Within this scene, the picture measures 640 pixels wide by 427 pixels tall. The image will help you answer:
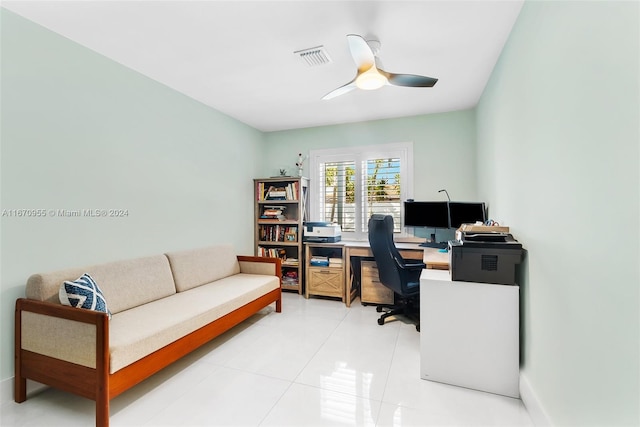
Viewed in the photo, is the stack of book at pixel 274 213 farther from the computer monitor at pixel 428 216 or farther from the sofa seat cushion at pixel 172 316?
the computer monitor at pixel 428 216

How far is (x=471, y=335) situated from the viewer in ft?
6.37

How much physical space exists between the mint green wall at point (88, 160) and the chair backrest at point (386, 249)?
2.00m

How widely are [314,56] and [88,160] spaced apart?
77.6 inches

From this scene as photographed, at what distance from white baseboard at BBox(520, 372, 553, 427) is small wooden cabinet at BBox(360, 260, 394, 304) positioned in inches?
70.5

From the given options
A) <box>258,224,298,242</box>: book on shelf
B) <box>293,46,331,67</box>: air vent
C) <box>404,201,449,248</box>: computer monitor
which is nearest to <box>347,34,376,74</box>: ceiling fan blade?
<box>293,46,331,67</box>: air vent

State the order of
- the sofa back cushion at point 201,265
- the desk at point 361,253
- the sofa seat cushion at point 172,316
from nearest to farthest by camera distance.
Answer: the sofa seat cushion at point 172,316
the sofa back cushion at point 201,265
the desk at point 361,253

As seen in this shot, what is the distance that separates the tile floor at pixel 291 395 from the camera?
1.68m

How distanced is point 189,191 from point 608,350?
11.1ft

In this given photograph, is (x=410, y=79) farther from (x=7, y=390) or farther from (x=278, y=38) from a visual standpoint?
(x=7, y=390)

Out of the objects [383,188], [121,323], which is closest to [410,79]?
[383,188]

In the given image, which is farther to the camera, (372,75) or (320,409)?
(372,75)

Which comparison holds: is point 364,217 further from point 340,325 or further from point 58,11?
point 58,11

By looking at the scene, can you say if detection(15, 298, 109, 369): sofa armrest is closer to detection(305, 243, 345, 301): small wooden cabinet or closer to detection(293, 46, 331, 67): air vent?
detection(293, 46, 331, 67): air vent

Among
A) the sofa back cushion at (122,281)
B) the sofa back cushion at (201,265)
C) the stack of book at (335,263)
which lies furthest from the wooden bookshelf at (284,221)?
the sofa back cushion at (122,281)
